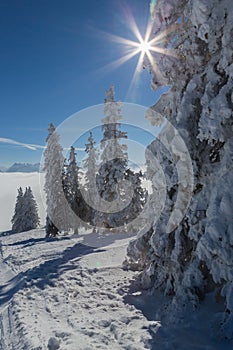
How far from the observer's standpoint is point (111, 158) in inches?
1019

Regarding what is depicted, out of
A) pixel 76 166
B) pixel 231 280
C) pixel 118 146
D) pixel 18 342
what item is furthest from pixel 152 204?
pixel 76 166

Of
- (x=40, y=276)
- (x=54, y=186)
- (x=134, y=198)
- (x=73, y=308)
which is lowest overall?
(x=73, y=308)

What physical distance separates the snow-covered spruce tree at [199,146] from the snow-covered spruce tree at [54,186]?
75.2 ft

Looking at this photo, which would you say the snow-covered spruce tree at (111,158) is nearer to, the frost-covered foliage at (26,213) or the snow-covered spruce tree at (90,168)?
the snow-covered spruce tree at (90,168)

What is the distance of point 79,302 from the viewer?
31.3ft

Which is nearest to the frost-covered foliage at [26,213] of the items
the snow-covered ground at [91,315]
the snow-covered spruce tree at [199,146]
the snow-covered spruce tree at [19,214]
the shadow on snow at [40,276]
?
the snow-covered spruce tree at [19,214]

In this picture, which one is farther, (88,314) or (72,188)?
(72,188)

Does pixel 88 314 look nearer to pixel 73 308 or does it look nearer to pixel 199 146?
pixel 73 308

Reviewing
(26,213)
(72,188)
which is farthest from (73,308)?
(26,213)

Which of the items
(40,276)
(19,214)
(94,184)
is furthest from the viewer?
(19,214)

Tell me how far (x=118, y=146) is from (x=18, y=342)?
68.0 feet

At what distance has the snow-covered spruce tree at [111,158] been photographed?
83.9 feet

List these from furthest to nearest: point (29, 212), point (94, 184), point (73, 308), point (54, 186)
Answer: point (29, 212) → point (94, 184) → point (54, 186) → point (73, 308)

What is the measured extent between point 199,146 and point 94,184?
26033 mm
